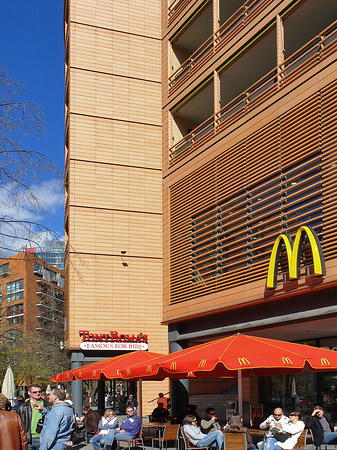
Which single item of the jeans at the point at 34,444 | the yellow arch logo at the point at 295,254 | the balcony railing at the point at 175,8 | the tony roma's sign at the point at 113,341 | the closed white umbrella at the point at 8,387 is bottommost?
the jeans at the point at 34,444

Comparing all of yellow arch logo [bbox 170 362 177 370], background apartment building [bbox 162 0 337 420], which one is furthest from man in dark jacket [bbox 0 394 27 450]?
background apartment building [bbox 162 0 337 420]

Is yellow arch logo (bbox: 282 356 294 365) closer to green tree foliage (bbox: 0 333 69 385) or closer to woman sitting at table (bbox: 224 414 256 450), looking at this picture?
woman sitting at table (bbox: 224 414 256 450)

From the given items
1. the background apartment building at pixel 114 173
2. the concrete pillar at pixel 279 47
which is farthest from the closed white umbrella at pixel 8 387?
the concrete pillar at pixel 279 47

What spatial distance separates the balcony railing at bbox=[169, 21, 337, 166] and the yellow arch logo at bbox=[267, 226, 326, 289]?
4.64 metres

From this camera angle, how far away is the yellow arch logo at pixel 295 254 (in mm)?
15242

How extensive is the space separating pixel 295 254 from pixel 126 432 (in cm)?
596

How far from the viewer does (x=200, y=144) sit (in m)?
23.5

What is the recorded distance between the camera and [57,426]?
23.4 feet

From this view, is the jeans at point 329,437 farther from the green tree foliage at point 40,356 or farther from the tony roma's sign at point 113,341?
the green tree foliage at point 40,356

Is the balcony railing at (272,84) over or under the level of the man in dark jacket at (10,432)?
over

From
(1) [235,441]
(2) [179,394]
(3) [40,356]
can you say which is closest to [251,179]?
(1) [235,441]

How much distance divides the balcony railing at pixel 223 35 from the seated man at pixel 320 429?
12.5 meters

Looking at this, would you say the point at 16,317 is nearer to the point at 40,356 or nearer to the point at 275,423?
the point at 40,356

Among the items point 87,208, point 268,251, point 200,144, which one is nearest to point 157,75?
point 87,208
